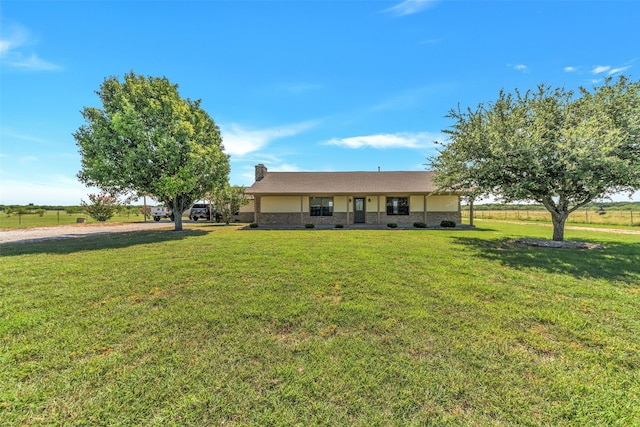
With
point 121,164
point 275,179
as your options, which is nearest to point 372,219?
point 275,179

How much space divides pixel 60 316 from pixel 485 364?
18.9 ft

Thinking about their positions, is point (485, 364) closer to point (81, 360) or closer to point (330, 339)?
point (330, 339)

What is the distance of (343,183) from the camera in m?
20.3

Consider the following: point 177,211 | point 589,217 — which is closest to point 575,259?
point 177,211

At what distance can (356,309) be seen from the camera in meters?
4.24

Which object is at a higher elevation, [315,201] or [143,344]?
[315,201]

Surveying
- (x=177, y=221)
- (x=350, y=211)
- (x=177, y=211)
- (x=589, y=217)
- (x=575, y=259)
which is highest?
(x=177, y=211)

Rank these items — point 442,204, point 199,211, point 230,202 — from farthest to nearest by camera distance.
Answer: point 199,211 < point 230,202 < point 442,204

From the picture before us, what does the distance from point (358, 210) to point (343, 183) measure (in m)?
2.35

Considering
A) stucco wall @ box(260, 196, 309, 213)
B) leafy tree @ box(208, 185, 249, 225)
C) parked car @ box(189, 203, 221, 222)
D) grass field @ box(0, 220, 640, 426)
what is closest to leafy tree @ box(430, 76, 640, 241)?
grass field @ box(0, 220, 640, 426)

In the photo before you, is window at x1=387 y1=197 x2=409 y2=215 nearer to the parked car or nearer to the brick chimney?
the brick chimney

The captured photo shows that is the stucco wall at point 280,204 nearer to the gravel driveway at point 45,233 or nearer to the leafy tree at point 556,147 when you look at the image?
the gravel driveway at point 45,233

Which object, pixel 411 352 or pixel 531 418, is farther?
pixel 411 352

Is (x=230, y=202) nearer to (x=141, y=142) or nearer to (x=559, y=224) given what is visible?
(x=141, y=142)
